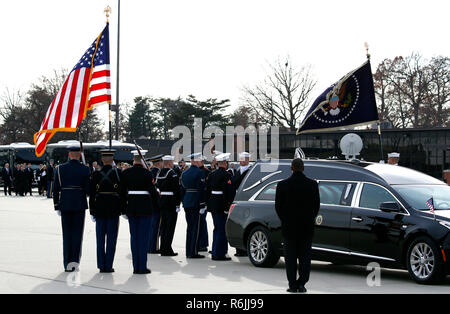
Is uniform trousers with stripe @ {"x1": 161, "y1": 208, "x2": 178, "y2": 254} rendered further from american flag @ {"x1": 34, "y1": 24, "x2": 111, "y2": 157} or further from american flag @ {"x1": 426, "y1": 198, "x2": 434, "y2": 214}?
american flag @ {"x1": 426, "y1": 198, "x2": 434, "y2": 214}

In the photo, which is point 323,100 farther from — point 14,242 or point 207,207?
point 14,242

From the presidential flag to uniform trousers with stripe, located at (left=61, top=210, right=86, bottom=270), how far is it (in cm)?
630

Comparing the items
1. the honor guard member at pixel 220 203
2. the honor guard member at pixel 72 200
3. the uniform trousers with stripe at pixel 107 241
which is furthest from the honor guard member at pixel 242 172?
the honor guard member at pixel 72 200

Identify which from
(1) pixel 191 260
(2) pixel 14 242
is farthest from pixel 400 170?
(2) pixel 14 242

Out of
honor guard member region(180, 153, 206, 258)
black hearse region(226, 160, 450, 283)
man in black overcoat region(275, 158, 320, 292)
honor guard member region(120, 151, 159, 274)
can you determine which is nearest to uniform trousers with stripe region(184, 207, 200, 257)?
honor guard member region(180, 153, 206, 258)

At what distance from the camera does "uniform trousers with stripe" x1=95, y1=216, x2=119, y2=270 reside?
1184 cm

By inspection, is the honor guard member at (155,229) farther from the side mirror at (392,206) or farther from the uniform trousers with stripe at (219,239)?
the side mirror at (392,206)

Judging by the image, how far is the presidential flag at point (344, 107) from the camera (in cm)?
1673

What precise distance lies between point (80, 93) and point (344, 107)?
18.3ft

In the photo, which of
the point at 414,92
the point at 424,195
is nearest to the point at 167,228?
the point at 424,195

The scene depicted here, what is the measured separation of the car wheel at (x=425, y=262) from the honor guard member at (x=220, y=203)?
4.09 meters

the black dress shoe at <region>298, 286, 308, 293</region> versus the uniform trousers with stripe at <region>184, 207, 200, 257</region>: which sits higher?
the uniform trousers with stripe at <region>184, 207, 200, 257</region>

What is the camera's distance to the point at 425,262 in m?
10.6
